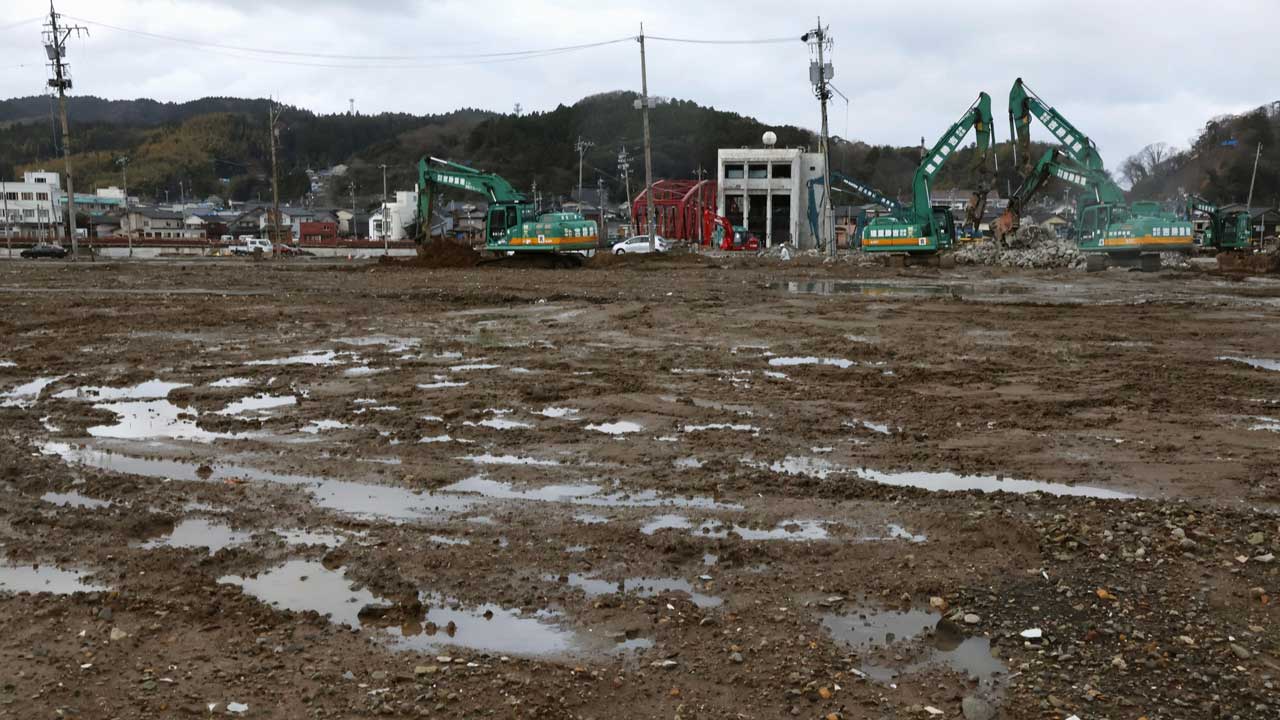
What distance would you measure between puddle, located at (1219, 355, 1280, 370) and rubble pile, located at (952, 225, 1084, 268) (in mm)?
25519

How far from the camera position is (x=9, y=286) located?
94.4 ft

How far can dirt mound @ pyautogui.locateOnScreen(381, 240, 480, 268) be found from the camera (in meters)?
38.3

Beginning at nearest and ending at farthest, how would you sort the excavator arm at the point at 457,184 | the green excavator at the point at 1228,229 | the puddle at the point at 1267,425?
the puddle at the point at 1267,425 → the excavator arm at the point at 457,184 → the green excavator at the point at 1228,229

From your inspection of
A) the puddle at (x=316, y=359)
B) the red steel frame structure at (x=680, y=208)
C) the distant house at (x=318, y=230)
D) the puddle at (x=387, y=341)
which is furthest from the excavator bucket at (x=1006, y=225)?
the distant house at (x=318, y=230)

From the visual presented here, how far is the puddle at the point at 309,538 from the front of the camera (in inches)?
245

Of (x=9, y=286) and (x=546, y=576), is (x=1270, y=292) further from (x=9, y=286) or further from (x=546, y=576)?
(x=9, y=286)

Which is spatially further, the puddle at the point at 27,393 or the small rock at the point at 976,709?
the puddle at the point at 27,393

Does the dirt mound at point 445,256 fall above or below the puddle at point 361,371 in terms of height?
above

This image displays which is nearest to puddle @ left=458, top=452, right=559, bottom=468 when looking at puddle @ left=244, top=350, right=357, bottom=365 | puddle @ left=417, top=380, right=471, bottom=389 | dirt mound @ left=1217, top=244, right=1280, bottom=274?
puddle @ left=417, top=380, right=471, bottom=389

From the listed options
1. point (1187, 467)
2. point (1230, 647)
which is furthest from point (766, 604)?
point (1187, 467)

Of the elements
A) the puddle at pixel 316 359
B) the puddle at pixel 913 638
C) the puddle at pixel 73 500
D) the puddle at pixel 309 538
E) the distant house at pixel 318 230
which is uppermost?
the distant house at pixel 318 230

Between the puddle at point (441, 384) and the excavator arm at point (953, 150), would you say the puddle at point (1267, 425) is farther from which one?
the excavator arm at point (953, 150)

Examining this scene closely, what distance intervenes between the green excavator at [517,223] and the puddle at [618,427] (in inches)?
1093

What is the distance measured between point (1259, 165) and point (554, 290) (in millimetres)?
65279
